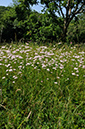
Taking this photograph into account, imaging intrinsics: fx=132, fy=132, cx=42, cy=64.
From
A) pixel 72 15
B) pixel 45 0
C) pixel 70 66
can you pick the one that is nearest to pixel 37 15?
pixel 45 0

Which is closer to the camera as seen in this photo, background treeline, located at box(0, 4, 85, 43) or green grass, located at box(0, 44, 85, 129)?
green grass, located at box(0, 44, 85, 129)

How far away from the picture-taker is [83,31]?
18719mm

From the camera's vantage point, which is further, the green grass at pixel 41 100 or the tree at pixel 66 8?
the tree at pixel 66 8

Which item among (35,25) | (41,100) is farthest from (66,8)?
(41,100)

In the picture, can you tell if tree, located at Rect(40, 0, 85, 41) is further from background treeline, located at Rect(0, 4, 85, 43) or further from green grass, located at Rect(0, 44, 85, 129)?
green grass, located at Rect(0, 44, 85, 129)

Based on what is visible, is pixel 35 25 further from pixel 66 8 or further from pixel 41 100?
pixel 41 100

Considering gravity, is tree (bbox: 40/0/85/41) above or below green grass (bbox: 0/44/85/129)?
above

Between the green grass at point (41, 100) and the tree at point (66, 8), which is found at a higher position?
the tree at point (66, 8)

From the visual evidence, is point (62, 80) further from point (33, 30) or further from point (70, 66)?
point (33, 30)

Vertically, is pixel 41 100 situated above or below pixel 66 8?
below

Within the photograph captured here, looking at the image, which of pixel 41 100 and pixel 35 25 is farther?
pixel 35 25

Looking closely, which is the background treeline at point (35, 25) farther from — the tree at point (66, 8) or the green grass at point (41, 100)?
the green grass at point (41, 100)

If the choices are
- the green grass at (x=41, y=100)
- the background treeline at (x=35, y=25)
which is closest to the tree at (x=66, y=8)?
the background treeline at (x=35, y=25)

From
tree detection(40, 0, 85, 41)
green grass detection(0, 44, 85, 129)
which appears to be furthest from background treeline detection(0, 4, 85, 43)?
green grass detection(0, 44, 85, 129)
